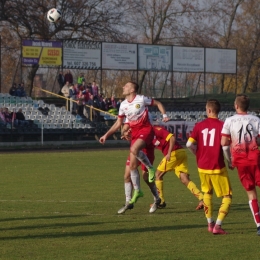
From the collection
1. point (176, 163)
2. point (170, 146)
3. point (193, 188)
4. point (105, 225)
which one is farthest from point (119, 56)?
point (105, 225)

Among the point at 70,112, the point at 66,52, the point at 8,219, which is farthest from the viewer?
the point at 66,52

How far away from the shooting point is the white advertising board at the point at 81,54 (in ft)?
156

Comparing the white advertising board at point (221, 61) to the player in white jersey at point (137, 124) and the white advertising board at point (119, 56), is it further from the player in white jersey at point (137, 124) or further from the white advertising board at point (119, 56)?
the player in white jersey at point (137, 124)

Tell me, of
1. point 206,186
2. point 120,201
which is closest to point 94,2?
point 120,201

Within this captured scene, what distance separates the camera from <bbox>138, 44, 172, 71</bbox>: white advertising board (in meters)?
51.0

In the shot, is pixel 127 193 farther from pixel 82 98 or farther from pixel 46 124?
pixel 82 98

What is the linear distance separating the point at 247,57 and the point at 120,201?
5534cm

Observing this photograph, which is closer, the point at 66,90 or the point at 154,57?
the point at 66,90

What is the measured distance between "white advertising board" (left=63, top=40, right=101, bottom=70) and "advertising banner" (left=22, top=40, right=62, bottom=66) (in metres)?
0.71

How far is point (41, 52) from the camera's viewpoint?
46.0 meters

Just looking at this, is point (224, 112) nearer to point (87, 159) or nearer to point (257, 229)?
point (87, 159)

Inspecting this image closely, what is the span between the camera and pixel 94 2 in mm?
52500

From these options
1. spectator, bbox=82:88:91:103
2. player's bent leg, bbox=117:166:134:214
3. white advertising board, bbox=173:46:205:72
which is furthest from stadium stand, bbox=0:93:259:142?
player's bent leg, bbox=117:166:134:214

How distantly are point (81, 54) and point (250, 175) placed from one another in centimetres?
3906
